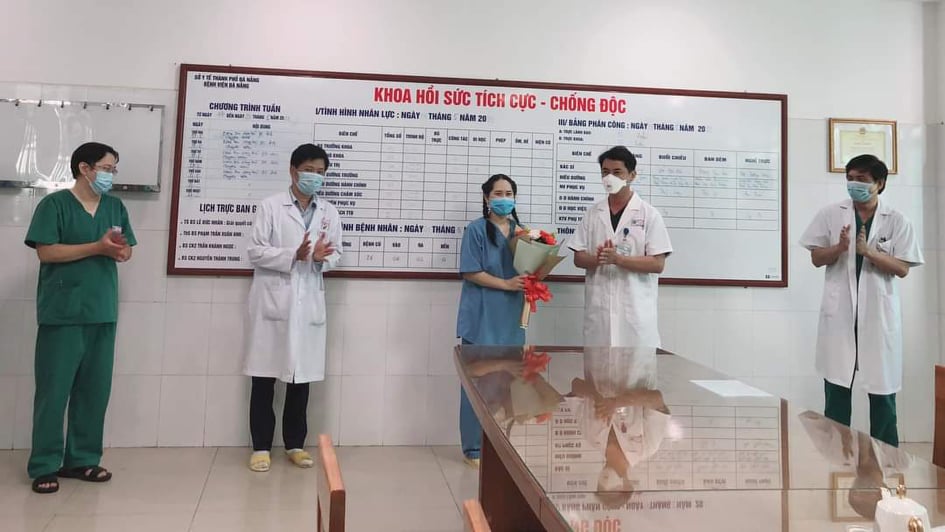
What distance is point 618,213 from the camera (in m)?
3.10

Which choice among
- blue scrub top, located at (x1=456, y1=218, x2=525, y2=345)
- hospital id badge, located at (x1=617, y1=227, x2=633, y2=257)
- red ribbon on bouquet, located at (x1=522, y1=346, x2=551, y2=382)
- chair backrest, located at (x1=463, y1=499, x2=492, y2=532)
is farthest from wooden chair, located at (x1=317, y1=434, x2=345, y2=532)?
hospital id badge, located at (x1=617, y1=227, x2=633, y2=257)

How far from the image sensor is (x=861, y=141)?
12.5 ft

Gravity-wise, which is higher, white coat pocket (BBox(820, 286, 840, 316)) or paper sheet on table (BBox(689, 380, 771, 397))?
white coat pocket (BBox(820, 286, 840, 316))

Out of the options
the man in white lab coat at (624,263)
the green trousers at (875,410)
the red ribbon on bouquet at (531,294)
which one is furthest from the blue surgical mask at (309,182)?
the green trousers at (875,410)

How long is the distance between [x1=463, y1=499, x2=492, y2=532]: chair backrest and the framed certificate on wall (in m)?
3.95

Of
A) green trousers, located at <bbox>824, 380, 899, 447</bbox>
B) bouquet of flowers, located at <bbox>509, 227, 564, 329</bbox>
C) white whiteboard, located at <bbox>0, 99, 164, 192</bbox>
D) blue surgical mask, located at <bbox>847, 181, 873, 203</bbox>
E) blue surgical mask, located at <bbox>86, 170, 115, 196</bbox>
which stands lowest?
green trousers, located at <bbox>824, 380, 899, 447</bbox>

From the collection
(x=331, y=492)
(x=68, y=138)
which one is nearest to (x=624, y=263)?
(x=331, y=492)

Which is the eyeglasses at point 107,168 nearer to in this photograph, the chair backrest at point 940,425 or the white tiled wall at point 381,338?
the white tiled wall at point 381,338

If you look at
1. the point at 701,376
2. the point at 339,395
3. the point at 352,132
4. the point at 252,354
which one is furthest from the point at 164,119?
the point at 701,376

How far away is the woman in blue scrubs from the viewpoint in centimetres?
314

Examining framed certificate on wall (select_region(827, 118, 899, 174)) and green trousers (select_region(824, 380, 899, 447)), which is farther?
framed certificate on wall (select_region(827, 118, 899, 174))

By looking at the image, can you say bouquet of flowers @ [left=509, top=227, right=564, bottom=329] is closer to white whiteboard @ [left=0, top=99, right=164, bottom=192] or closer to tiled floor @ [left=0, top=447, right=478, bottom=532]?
tiled floor @ [left=0, top=447, right=478, bottom=532]

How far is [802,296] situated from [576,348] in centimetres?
222

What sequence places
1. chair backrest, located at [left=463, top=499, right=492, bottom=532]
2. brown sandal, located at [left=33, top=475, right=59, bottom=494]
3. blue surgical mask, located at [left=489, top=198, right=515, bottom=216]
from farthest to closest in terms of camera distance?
blue surgical mask, located at [left=489, top=198, right=515, bottom=216], brown sandal, located at [left=33, top=475, right=59, bottom=494], chair backrest, located at [left=463, top=499, right=492, bottom=532]
